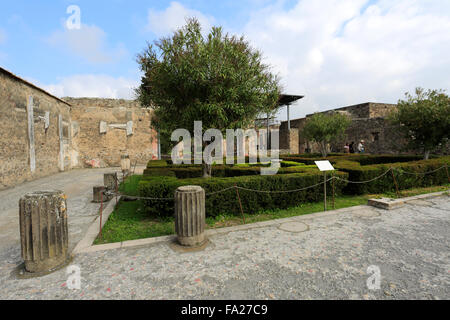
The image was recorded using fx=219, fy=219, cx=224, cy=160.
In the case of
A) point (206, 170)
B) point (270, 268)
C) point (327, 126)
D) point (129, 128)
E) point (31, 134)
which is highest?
point (129, 128)

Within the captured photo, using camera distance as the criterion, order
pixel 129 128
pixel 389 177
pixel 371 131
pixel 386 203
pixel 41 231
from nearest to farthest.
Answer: pixel 41 231, pixel 386 203, pixel 389 177, pixel 129 128, pixel 371 131

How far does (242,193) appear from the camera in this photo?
529cm

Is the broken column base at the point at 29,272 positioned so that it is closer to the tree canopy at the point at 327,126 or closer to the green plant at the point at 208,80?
the green plant at the point at 208,80

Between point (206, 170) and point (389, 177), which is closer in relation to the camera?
point (206, 170)

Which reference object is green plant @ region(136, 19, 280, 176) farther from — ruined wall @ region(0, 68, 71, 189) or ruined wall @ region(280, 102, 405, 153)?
ruined wall @ region(280, 102, 405, 153)

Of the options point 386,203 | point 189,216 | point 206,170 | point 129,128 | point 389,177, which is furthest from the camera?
point 129,128

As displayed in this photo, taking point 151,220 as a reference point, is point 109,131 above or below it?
above

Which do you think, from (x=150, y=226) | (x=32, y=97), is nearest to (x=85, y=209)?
(x=150, y=226)

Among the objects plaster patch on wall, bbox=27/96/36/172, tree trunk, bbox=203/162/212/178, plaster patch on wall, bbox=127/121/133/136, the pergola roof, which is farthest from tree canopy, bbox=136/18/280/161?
the pergola roof

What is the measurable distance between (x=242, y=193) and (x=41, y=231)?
3.72m

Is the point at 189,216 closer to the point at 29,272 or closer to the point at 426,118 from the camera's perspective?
the point at 29,272

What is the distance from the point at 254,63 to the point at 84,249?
19.8 feet

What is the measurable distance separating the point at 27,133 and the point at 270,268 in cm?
1333

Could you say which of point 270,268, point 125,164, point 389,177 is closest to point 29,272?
point 270,268
